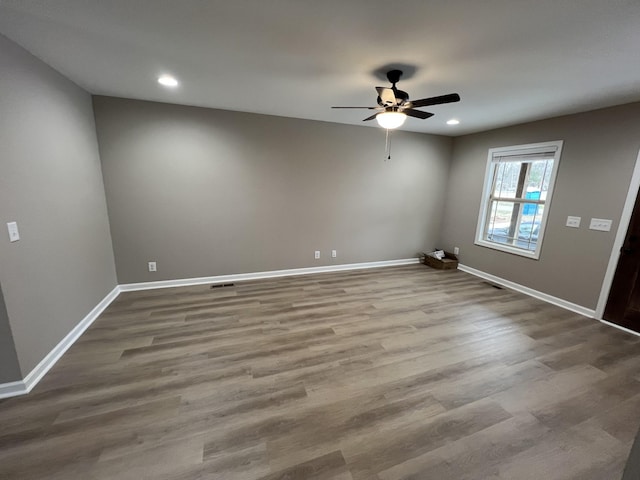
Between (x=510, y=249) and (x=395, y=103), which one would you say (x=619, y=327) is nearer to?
(x=510, y=249)

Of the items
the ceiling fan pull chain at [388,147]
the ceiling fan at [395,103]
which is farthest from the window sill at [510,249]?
the ceiling fan at [395,103]

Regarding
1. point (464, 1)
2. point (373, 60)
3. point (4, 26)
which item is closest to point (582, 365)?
point (464, 1)

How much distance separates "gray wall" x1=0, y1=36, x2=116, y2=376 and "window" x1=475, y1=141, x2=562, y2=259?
18.4 ft

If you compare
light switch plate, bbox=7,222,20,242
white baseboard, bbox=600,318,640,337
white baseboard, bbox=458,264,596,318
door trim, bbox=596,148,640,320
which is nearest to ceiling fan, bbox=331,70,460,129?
door trim, bbox=596,148,640,320

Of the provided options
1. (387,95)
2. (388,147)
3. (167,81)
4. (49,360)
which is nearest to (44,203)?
(49,360)

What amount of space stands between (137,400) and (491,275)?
4959 millimetres

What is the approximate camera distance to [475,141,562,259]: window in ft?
12.0

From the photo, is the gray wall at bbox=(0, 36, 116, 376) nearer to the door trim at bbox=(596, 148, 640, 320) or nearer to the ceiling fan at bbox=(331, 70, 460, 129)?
the ceiling fan at bbox=(331, 70, 460, 129)

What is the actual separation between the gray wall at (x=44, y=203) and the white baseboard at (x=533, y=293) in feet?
18.3

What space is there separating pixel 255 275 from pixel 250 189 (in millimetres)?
1361

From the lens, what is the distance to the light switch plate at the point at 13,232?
175 cm

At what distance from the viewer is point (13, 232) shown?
5.81 ft

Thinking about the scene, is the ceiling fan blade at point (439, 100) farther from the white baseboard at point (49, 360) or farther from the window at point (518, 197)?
the white baseboard at point (49, 360)

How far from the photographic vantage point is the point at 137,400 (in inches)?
70.2
